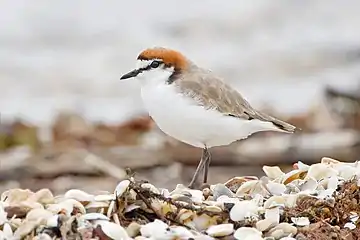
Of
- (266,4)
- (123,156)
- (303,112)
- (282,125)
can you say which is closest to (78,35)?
(266,4)

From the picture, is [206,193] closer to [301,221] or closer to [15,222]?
[301,221]

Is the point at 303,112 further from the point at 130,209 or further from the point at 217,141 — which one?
the point at 130,209

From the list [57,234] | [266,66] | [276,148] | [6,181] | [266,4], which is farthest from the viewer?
[266,4]

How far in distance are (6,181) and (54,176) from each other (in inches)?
5.4

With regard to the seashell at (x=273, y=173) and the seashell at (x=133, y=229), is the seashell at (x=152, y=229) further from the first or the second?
the seashell at (x=273, y=173)

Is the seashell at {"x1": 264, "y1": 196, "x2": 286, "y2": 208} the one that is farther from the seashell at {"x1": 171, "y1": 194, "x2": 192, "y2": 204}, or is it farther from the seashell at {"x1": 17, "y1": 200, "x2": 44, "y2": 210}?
the seashell at {"x1": 17, "y1": 200, "x2": 44, "y2": 210}

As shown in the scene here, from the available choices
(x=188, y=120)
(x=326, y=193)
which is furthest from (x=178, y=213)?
(x=188, y=120)

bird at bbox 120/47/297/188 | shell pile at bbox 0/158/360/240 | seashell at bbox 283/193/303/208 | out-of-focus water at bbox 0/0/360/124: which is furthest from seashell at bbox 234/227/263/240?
out-of-focus water at bbox 0/0/360/124

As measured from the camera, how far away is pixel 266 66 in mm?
5281

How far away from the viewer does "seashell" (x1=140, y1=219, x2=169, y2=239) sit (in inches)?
48.3

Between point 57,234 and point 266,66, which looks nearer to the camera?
point 57,234

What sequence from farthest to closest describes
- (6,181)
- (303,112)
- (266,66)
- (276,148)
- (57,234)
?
1. (266,66)
2. (303,112)
3. (276,148)
4. (6,181)
5. (57,234)

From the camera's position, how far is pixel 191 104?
5.39 ft

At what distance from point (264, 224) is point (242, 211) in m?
0.04
